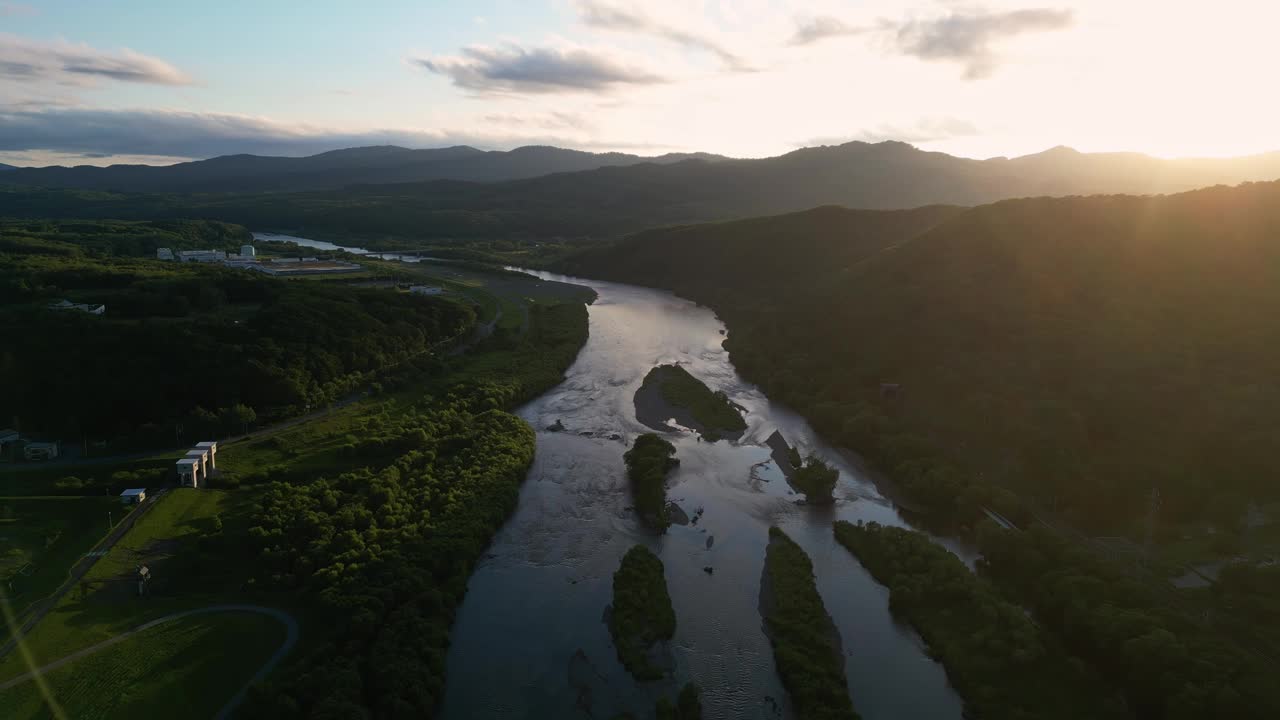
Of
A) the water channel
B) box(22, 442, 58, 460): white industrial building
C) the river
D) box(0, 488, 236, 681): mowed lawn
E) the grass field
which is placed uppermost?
the river

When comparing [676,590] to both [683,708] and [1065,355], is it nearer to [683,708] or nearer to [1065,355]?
[683,708]

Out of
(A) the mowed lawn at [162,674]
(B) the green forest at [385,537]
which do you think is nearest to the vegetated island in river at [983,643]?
(B) the green forest at [385,537]

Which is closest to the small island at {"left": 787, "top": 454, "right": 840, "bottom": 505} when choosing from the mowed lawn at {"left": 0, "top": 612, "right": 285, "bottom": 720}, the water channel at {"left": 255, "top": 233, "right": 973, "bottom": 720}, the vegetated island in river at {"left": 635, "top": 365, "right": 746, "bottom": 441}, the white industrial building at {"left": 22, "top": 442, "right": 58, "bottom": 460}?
the water channel at {"left": 255, "top": 233, "right": 973, "bottom": 720}

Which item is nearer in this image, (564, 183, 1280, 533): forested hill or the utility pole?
the utility pole

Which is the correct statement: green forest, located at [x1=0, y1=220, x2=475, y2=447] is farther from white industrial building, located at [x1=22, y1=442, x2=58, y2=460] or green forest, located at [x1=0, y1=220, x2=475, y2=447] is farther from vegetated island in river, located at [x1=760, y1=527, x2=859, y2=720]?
vegetated island in river, located at [x1=760, y1=527, x2=859, y2=720]

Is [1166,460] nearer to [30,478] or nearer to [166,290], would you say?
[30,478]

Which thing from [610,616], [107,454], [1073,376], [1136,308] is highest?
[1136,308]

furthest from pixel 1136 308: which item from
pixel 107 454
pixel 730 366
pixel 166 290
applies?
pixel 166 290
